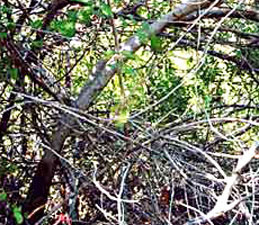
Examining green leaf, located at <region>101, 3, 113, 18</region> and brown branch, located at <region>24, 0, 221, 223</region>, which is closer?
green leaf, located at <region>101, 3, 113, 18</region>

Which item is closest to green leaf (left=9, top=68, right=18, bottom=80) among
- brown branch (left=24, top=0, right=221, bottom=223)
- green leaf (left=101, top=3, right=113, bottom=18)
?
brown branch (left=24, top=0, right=221, bottom=223)

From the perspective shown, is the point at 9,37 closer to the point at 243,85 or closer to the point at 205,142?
the point at 205,142

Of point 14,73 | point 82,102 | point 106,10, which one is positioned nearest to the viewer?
point 106,10

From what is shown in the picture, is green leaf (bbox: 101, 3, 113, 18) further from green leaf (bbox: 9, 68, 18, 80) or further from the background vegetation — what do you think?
green leaf (bbox: 9, 68, 18, 80)

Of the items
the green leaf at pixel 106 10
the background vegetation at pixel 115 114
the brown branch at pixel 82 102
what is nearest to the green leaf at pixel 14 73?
the background vegetation at pixel 115 114

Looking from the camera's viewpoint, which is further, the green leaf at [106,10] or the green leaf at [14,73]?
the green leaf at [14,73]

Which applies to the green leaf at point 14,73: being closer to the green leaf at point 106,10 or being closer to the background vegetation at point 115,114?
the background vegetation at point 115,114

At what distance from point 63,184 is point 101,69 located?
1.51 feet

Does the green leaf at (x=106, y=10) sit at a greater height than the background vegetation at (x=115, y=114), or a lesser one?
greater

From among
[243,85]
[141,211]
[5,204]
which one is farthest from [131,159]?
[243,85]

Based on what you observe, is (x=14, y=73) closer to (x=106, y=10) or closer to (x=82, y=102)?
(x=82, y=102)

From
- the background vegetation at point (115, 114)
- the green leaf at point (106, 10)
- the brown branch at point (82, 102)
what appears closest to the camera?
the green leaf at point (106, 10)

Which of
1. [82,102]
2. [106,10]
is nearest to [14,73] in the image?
[82,102]

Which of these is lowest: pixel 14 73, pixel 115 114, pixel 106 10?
pixel 115 114
